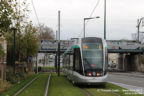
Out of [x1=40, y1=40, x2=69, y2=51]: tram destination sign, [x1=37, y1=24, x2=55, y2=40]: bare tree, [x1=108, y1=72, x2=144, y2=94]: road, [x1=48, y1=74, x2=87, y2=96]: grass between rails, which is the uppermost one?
[x1=37, y1=24, x2=55, y2=40]: bare tree

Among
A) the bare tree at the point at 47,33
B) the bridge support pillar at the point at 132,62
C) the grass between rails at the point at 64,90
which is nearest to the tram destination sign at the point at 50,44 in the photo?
the bridge support pillar at the point at 132,62

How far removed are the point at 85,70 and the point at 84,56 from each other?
3.02 feet

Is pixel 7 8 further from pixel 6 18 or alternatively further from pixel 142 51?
pixel 142 51

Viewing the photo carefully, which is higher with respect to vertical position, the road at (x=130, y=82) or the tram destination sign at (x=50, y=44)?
the tram destination sign at (x=50, y=44)

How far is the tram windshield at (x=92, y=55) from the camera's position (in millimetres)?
17641

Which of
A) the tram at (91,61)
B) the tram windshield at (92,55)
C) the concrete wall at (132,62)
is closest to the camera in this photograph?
the tram at (91,61)

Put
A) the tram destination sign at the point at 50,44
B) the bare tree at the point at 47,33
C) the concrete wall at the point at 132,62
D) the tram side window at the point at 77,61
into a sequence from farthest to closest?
the bare tree at the point at 47,33
the tram destination sign at the point at 50,44
the concrete wall at the point at 132,62
the tram side window at the point at 77,61

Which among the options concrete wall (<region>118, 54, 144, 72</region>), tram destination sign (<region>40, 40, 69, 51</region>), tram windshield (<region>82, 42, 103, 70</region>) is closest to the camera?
tram windshield (<region>82, 42, 103, 70</region>)

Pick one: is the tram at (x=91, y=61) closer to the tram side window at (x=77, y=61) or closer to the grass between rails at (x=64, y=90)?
the tram side window at (x=77, y=61)

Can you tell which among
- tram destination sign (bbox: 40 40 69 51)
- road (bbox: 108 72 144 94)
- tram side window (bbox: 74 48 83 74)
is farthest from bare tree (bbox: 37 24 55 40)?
tram side window (bbox: 74 48 83 74)

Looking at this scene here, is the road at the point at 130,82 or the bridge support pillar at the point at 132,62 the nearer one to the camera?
the road at the point at 130,82

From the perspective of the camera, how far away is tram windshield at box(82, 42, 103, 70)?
17.6m

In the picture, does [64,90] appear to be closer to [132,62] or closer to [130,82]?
[130,82]

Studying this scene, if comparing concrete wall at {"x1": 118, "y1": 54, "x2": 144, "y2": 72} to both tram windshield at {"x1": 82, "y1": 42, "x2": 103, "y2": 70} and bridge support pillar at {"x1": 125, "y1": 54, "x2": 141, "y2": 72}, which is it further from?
tram windshield at {"x1": 82, "y1": 42, "x2": 103, "y2": 70}
